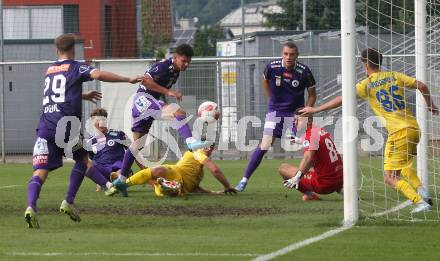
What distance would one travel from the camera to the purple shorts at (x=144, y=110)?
13.5 m

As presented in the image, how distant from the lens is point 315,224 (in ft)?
32.0

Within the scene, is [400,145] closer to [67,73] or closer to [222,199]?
[222,199]

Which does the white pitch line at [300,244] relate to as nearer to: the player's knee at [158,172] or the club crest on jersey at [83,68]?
the club crest on jersey at [83,68]

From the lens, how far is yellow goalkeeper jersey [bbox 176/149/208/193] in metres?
13.2

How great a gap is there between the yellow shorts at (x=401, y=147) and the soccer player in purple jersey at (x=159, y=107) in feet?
9.96

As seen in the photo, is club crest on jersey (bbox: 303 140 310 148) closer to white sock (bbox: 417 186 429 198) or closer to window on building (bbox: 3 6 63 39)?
white sock (bbox: 417 186 429 198)

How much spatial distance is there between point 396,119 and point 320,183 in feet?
5.41

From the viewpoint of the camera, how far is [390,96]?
35.8 feet

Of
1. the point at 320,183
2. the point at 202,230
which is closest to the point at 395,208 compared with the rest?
the point at 320,183

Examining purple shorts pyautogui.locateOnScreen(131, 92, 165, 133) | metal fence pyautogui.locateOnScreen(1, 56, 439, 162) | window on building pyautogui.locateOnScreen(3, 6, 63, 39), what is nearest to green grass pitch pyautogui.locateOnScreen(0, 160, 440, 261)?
purple shorts pyautogui.locateOnScreen(131, 92, 165, 133)

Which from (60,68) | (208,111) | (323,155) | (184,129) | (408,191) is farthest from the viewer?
(208,111)

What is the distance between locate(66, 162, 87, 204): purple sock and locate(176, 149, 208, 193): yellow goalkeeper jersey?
2676 mm

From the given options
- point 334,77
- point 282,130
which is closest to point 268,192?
point 282,130

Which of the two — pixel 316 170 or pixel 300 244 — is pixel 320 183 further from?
pixel 300 244
